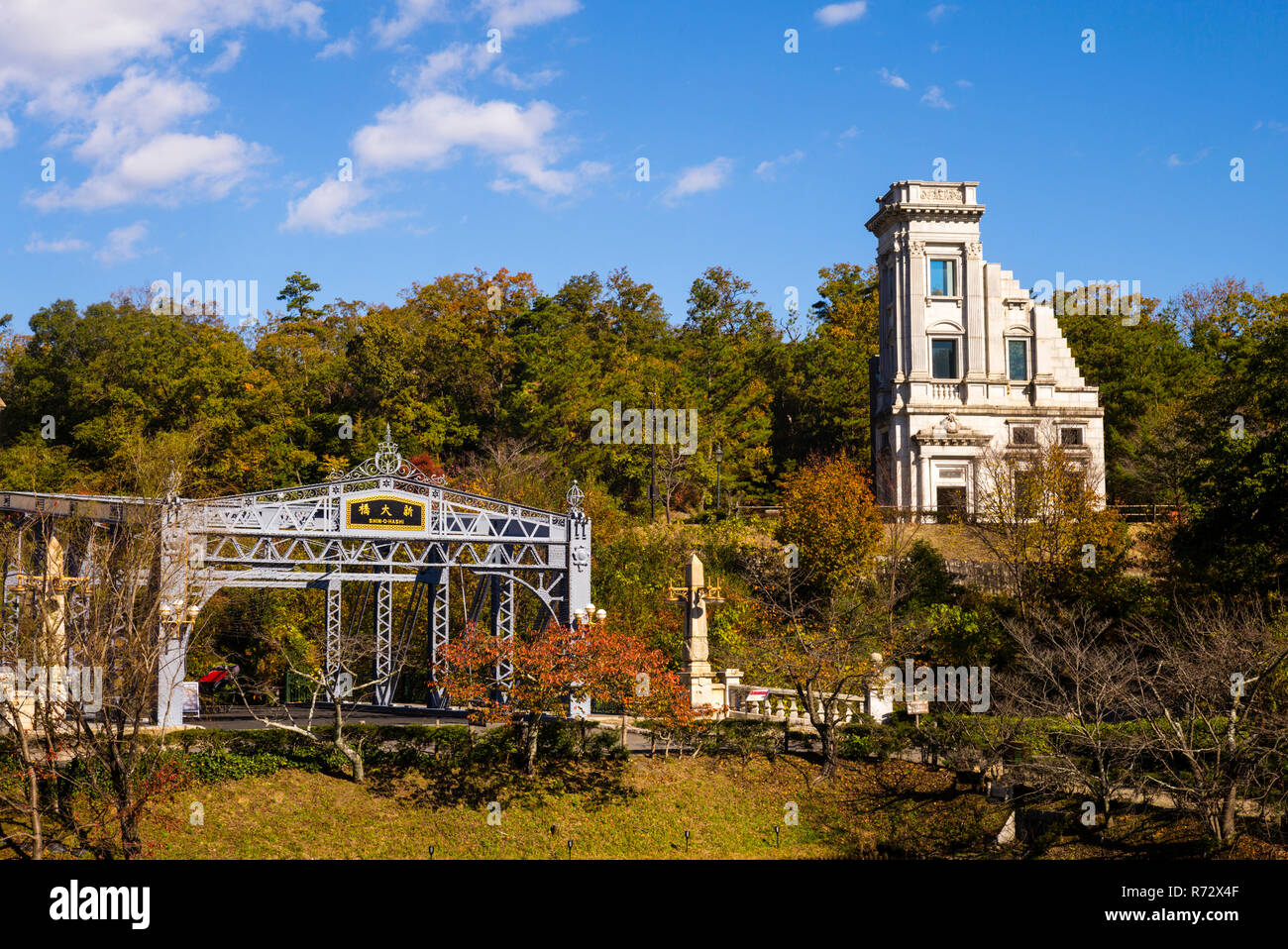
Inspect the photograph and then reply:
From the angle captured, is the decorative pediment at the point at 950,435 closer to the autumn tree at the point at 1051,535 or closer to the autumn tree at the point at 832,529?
the autumn tree at the point at 1051,535

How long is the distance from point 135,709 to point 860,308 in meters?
50.6

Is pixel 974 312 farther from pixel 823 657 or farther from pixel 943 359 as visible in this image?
pixel 823 657

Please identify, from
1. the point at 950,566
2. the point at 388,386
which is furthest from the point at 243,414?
the point at 950,566

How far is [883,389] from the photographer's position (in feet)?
171

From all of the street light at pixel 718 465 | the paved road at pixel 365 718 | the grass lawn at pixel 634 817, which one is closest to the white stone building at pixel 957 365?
the street light at pixel 718 465

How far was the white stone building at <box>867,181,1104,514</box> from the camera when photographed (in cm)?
4950

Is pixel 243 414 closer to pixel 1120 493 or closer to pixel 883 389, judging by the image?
pixel 883 389

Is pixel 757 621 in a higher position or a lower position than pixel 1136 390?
lower

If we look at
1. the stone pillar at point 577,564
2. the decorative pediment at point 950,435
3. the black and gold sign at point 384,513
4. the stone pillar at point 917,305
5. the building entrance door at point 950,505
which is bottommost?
the stone pillar at point 577,564

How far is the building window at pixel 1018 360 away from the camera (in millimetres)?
→ 51125

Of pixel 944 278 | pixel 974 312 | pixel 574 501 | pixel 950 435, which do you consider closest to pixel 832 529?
pixel 574 501

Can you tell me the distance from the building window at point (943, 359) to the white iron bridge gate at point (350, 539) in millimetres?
22960

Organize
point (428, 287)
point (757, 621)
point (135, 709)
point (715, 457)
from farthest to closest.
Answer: point (428, 287), point (715, 457), point (757, 621), point (135, 709)

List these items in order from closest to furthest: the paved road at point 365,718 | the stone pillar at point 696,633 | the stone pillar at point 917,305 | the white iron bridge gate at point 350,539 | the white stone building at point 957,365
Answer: the white iron bridge gate at point 350,539, the paved road at point 365,718, the stone pillar at point 696,633, the white stone building at point 957,365, the stone pillar at point 917,305
